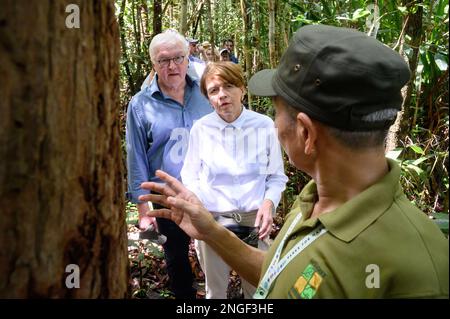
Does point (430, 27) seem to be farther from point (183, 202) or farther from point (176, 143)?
point (183, 202)

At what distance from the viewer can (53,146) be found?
0.95m

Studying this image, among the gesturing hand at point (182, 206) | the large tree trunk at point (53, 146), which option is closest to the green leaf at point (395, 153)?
the gesturing hand at point (182, 206)

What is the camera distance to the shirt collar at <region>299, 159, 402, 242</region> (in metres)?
1.15

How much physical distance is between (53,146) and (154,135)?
2.03 m

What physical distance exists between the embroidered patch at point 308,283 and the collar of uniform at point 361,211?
103 mm

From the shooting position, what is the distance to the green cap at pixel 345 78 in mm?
1175

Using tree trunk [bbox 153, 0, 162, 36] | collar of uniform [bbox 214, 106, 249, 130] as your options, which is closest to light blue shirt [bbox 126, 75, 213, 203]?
collar of uniform [bbox 214, 106, 249, 130]

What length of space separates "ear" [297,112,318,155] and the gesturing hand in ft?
1.83

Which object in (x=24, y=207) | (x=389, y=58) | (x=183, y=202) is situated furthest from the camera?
(x=183, y=202)

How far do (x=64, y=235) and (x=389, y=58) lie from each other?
911 millimetres

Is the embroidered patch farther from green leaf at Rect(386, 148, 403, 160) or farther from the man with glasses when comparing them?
green leaf at Rect(386, 148, 403, 160)

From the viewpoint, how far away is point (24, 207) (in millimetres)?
933

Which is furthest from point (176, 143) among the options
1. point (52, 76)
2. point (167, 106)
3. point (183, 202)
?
point (52, 76)

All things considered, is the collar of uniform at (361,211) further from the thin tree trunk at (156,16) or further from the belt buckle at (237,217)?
the thin tree trunk at (156,16)
